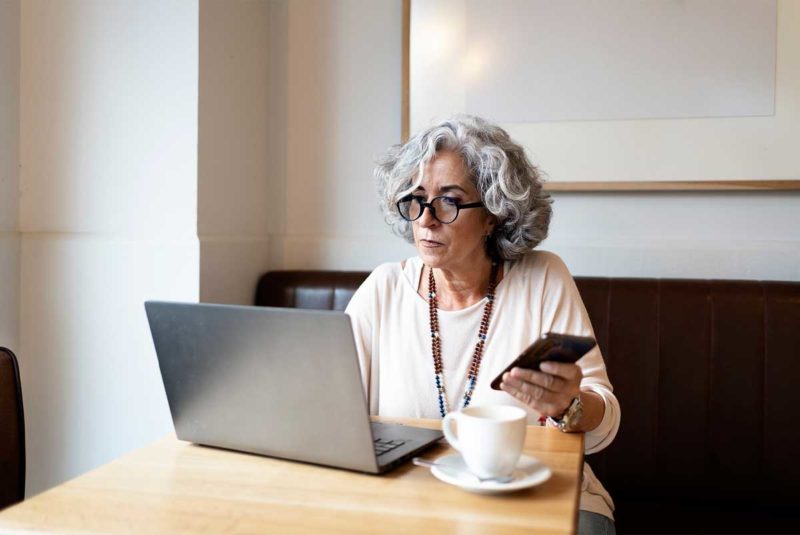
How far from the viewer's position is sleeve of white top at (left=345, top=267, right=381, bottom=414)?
1.59 meters

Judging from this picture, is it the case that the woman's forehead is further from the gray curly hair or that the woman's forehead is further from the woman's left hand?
the woman's left hand

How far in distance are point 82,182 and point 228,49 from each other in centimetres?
57

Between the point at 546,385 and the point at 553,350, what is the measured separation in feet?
0.32

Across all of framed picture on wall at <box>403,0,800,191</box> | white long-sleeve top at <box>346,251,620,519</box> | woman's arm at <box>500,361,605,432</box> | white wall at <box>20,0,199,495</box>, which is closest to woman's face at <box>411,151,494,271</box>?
white long-sleeve top at <box>346,251,620,519</box>

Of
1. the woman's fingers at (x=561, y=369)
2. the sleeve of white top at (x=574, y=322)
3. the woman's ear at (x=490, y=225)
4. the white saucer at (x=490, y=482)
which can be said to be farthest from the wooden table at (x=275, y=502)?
the woman's ear at (x=490, y=225)

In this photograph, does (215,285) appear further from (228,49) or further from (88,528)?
(88,528)

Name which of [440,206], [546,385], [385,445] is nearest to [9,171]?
[440,206]

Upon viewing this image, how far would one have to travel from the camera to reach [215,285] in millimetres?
2137

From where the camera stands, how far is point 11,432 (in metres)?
1.34

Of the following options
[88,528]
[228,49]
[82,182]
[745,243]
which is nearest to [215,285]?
[82,182]

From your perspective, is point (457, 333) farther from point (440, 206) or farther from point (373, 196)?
point (373, 196)

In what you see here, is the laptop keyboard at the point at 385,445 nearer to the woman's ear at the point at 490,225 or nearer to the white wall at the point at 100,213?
the woman's ear at the point at 490,225

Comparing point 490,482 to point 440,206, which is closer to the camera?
point 490,482

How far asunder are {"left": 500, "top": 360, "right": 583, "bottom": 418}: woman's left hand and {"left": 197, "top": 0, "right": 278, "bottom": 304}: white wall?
1.21 m
